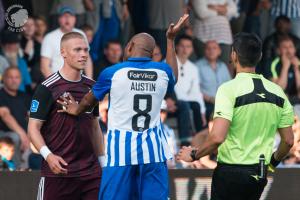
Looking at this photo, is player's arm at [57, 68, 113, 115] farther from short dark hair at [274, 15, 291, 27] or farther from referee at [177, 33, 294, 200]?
short dark hair at [274, 15, 291, 27]

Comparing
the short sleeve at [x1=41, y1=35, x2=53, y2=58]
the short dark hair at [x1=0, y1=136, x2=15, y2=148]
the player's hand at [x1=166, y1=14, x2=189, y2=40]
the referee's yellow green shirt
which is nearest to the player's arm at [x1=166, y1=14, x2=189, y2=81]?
the player's hand at [x1=166, y1=14, x2=189, y2=40]

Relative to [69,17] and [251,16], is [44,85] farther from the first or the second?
[251,16]

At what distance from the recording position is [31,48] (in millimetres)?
15188

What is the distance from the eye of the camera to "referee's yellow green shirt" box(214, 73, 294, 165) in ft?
25.9

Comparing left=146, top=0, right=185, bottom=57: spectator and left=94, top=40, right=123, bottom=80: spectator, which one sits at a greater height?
left=146, top=0, right=185, bottom=57: spectator

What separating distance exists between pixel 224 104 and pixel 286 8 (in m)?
10.0

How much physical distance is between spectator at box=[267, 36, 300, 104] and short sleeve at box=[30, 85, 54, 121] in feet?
26.7

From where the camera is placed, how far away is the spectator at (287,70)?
16.7m

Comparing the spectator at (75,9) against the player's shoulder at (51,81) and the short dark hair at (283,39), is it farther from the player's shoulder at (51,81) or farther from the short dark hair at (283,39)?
the player's shoulder at (51,81)

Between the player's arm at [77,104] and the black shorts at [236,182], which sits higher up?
the player's arm at [77,104]

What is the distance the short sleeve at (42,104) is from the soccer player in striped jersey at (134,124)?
22.3 inches

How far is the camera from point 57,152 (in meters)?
9.08

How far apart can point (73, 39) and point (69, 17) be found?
19.0 feet

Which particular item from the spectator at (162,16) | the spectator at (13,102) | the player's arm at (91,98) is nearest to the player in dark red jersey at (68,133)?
the player's arm at (91,98)
